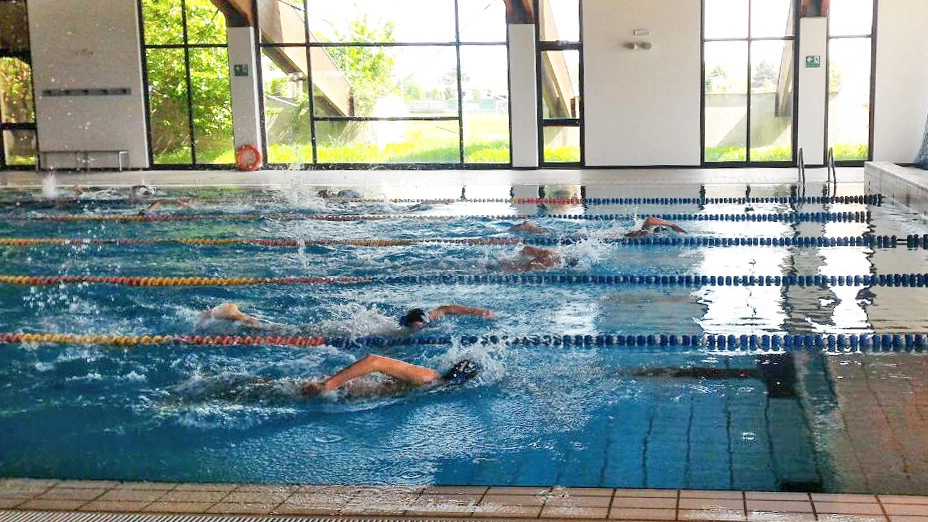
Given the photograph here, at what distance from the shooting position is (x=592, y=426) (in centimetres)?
405

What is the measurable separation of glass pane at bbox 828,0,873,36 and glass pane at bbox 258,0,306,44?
26.0ft

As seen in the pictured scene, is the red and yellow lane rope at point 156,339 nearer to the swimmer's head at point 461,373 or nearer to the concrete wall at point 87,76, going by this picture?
the swimmer's head at point 461,373

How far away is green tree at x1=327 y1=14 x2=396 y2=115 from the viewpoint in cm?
1634

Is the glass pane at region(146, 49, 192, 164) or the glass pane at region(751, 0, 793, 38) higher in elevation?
the glass pane at region(751, 0, 793, 38)

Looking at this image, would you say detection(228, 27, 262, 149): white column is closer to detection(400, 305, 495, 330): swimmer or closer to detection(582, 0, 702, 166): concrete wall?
detection(582, 0, 702, 166): concrete wall

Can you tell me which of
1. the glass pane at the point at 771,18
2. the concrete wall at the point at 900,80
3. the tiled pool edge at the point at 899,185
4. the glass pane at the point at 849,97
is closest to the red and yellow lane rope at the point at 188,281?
the tiled pool edge at the point at 899,185

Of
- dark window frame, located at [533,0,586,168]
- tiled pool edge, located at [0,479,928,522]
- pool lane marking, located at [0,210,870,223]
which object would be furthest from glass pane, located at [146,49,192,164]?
tiled pool edge, located at [0,479,928,522]

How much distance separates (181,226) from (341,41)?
707cm

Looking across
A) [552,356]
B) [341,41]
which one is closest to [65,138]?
[341,41]

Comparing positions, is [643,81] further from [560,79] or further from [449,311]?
[449,311]

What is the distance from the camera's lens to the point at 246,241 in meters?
8.94

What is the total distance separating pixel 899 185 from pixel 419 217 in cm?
497

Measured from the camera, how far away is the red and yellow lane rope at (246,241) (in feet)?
28.5

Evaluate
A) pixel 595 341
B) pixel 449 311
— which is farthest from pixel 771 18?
pixel 595 341
